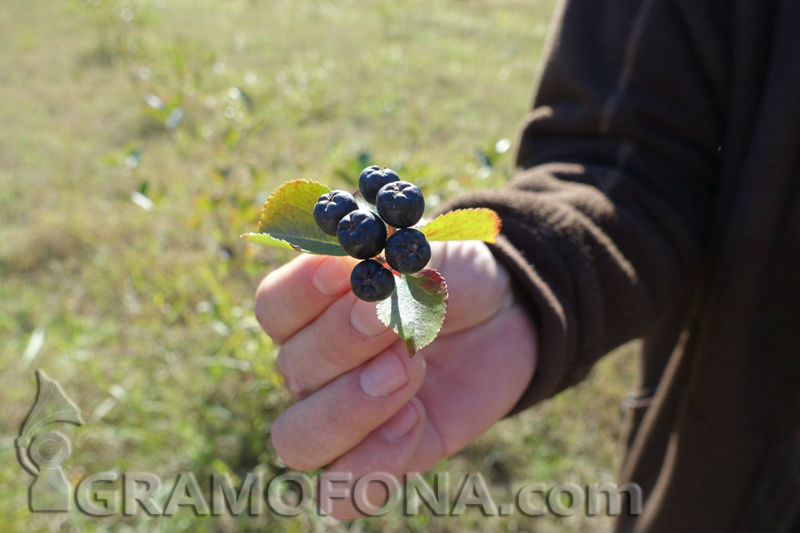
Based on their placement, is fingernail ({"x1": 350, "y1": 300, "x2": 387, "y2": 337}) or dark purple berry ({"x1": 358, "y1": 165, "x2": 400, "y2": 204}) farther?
fingernail ({"x1": 350, "y1": 300, "x2": 387, "y2": 337})

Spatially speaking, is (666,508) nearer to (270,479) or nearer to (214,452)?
(270,479)

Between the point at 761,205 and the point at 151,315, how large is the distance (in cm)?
235

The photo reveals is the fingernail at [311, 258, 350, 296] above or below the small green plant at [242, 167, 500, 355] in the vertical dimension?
below

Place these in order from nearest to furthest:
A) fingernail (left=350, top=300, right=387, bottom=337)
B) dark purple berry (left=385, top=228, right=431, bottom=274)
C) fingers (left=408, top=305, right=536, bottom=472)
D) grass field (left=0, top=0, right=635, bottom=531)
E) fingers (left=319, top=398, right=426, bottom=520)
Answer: dark purple berry (left=385, top=228, right=431, bottom=274), fingernail (left=350, top=300, right=387, bottom=337), fingers (left=319, top=398, right=426, bottom=520), fingers (left=408, top=305, right=536, bottom=472), grass field (left=0, top=0, right=635, bottom=531)

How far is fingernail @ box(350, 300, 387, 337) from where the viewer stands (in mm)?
976

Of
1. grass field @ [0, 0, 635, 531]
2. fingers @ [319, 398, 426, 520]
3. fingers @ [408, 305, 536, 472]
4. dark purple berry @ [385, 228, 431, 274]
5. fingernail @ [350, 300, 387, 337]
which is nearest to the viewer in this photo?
dark purple berry @ [385, 228, 431, 274]

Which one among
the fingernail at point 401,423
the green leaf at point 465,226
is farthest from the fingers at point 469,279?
the green leaf at point 465,226

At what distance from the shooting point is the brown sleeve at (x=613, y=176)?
1335mm

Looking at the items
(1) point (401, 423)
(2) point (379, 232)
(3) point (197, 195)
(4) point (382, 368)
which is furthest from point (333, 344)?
(3) point (197, 195)

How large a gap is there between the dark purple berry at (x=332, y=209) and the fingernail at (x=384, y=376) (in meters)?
0.31

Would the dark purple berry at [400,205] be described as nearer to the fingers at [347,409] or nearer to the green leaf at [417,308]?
the green leaf at [417,308]

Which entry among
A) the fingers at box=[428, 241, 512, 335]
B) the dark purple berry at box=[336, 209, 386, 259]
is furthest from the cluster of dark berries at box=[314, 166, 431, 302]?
the fingers at box=[428, 241, 512, 335]

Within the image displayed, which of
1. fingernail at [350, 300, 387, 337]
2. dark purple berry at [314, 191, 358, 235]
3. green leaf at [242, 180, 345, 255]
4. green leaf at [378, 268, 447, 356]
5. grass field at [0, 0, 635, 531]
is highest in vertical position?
dark purple berry at [314, 191, 358, 235]

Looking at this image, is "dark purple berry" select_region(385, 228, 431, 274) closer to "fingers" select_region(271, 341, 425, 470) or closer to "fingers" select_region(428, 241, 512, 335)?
"fingers" select_region(271, 341, 425, 470)
